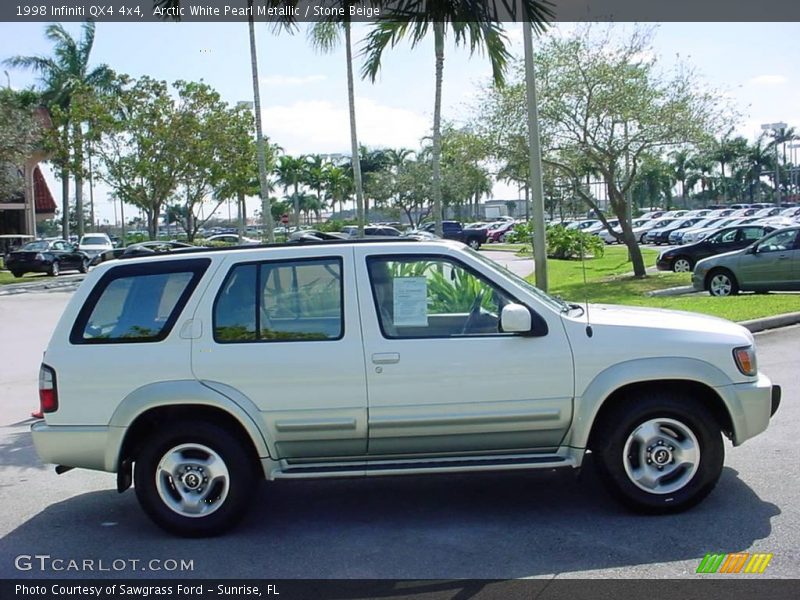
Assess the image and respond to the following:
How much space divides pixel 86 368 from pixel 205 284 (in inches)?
35.5

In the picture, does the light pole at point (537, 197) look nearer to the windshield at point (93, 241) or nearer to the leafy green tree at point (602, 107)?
the leafy green tree at point (602, 107)

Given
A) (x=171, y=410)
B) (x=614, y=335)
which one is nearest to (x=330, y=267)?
(x=171, y=410)

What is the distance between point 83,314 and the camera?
5680mm

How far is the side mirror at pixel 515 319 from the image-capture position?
17.6 ft

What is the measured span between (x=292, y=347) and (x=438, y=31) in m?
10.8

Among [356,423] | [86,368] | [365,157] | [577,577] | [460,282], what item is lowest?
[577,577]

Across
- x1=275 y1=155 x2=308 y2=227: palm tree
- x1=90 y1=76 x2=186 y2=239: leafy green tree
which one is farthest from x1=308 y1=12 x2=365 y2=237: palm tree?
x1=275 y1=155 x2=308 y2=227: palm tree

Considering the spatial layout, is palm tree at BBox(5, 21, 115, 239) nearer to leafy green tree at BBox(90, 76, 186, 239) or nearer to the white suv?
leafy green tree at BBox(90, 76, 186, 239)

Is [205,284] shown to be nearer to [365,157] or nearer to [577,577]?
[577,577]

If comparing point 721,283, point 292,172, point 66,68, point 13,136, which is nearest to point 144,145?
point 13,136

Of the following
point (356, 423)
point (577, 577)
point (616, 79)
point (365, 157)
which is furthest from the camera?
point (365, 157)

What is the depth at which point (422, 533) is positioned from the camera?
18.0 ft

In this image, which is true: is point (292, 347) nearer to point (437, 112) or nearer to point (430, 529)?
point (430, 529)

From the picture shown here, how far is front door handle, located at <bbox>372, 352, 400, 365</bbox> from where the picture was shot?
544 centimetres
